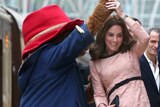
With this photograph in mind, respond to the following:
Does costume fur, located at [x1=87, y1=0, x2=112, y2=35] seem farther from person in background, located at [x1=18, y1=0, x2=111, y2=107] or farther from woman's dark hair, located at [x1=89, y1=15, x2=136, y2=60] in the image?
woman's dark hair, located at [x1=89, y1=15, x2=136, y2=60]

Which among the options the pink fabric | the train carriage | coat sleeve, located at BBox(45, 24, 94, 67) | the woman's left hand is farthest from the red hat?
the train carriage

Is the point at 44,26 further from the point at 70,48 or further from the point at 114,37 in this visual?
the point at 114,37

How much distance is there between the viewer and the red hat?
356 centimetres

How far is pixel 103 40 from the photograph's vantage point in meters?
3.69

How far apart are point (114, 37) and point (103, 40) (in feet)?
0.32

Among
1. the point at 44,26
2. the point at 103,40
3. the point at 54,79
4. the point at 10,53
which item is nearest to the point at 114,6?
the point at 103,40

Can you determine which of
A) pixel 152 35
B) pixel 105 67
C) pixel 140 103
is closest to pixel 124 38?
pixel 105 67

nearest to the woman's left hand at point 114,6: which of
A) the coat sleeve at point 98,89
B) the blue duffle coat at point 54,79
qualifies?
the blue duffle coat at point 54,79

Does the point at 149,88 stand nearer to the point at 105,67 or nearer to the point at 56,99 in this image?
the point at 105,67

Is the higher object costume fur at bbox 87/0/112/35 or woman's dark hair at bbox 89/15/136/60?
costume fur at bbox 87/0/112/35

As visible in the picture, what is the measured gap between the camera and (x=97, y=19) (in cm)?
347

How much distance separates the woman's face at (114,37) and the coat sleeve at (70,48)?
0.27 meters

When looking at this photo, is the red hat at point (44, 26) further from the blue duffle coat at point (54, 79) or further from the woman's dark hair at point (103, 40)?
the woman's dark hair at point (103, 40)

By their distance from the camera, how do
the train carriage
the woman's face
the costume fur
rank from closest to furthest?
1. the costume fur
2. the woman's face
3. the train carriage
